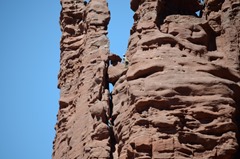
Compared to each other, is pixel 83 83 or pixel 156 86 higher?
pixel 156 86

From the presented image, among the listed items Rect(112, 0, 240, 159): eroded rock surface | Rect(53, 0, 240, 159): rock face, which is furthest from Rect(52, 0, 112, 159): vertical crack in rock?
Rect(112, 0, 240, 159): eroded rock surface

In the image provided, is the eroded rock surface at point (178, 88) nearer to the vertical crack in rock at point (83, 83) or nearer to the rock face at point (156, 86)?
the rock face at point (156, 86)

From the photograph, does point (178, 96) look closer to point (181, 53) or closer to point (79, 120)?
point (181, 53)

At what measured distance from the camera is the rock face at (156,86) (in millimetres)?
22797

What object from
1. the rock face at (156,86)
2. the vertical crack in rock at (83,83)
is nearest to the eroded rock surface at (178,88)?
the rock face at (156,86)

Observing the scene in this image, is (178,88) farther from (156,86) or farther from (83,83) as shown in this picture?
(83,83)

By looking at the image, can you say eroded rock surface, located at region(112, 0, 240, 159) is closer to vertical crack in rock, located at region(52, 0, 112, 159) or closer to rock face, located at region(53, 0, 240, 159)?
rock face, located at region(53, 0, 240, 159)

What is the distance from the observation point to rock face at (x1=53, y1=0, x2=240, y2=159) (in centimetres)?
2280

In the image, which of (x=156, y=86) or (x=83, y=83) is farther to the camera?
(x=83, y=83)

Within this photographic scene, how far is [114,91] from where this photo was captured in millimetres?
28031

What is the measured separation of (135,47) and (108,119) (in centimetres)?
419

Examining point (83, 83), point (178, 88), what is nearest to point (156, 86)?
point (178, 88)

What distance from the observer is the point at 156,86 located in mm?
23578

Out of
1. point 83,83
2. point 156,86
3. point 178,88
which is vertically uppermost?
point 156,86
